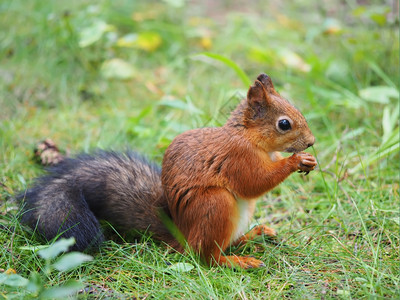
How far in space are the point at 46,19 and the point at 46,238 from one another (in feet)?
9.40

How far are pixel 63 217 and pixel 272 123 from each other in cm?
103

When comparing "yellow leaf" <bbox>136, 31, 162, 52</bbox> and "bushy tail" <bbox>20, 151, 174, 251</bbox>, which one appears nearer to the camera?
"bushy tail" <bbox>20, 151, 174, 251</bbox>

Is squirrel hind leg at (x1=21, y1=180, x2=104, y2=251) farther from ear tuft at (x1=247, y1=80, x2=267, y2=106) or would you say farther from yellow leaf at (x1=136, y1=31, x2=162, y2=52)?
yellow leaf at (x1=136, y1=31, x2=162, y2=52)

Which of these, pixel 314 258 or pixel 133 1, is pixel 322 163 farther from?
pixel 133 1

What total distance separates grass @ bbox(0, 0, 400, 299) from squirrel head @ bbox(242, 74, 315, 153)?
1.26 ft

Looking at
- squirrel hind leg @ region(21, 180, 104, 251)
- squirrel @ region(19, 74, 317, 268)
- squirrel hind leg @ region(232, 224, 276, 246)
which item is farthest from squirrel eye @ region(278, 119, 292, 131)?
squirrel hind leg @ region(21, 180, 104, 251)

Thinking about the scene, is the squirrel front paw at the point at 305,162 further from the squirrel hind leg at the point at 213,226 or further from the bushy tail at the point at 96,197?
the bushy tail at the point at 96,197

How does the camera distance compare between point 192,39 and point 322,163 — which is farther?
point 192,39

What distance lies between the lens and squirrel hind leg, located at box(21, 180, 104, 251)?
6.36 feet

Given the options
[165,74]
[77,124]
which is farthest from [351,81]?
[77,124]

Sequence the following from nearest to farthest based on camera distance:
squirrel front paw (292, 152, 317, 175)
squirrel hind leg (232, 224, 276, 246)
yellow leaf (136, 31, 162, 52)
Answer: squirrel front paw (292, 152, 317, 175) < squirrel hind leg (232, 224, 276, 246) < yellow leaf (136, 31, 162, 52)

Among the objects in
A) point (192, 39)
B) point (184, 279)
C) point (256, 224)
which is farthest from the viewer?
point (192, 39)

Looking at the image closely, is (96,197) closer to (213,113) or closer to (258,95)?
(258,95)

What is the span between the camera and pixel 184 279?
184 centimetres
